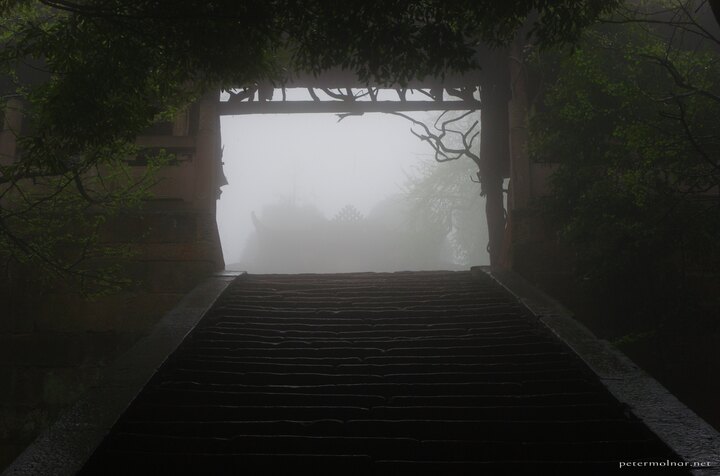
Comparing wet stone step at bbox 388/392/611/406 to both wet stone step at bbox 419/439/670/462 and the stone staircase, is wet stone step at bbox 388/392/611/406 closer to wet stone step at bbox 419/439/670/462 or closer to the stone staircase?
the stone staircase

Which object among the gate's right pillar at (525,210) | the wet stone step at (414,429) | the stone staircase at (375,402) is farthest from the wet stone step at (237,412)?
the gate's right pillar at (525,210)

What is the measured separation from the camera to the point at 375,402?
162 inches

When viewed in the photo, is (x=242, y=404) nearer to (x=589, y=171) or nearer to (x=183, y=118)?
(x=589, y=171)

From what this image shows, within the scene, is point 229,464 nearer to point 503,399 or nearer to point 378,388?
point 378,388

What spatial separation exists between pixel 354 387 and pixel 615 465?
1960 millimetres

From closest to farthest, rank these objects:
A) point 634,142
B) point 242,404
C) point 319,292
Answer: point 242,404, point 634,142, point 319,292

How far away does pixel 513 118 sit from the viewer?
8383 mm

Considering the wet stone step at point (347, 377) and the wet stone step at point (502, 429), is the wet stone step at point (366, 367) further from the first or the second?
the wet stone step at point (502, 429)

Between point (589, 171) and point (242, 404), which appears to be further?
point (589, 171)

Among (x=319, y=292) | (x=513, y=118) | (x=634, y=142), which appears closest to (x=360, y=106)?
(x=513, y=118)

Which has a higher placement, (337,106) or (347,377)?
(337,106)

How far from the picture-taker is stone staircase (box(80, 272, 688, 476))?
3.32 meters

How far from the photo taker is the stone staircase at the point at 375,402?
10.9 ft

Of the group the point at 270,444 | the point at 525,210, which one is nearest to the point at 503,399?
the point at 270,444
